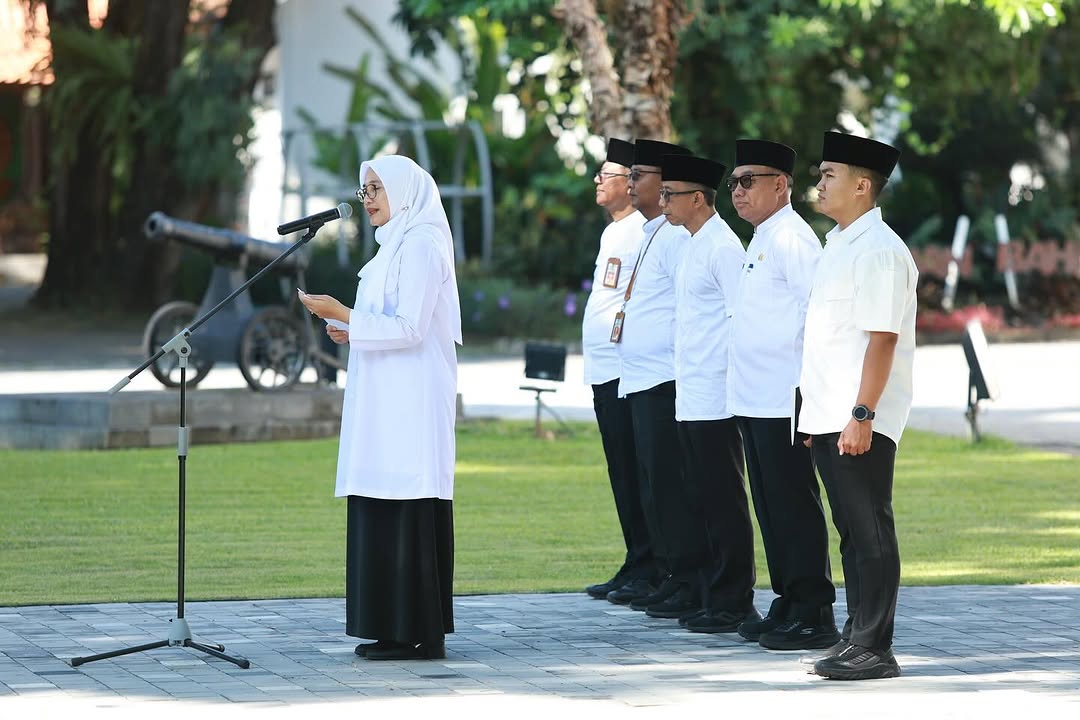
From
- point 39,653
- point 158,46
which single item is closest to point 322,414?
point 39,653

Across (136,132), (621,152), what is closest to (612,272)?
(621,152)

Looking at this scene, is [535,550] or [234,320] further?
[234,320]

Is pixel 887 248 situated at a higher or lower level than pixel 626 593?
higher

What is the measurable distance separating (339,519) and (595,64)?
6.36 m

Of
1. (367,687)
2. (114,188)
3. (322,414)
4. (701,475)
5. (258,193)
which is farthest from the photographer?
(258,193)

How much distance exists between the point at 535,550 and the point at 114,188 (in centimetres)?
2507

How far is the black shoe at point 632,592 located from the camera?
29.7 feet

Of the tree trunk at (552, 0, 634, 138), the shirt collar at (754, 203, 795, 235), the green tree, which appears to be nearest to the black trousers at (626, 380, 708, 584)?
the shirt collar at (754, 203, 795, 235)

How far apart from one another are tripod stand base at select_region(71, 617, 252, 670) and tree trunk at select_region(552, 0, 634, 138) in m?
10.2

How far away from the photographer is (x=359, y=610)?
766cm

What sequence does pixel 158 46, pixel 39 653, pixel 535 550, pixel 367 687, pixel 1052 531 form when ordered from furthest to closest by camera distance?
1. pixel 158 46
2. pixel 1052 531
3. pixel 535 550
4. pixel 39 653
5. pixel 367 687

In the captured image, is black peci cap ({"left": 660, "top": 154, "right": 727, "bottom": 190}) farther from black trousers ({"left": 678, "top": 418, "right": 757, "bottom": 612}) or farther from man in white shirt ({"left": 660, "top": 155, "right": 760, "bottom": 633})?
black trousers ({"left": 678, "top": 418, "right": 757, "bottom": 612})

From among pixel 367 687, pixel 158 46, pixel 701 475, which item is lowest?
pixel 367 687

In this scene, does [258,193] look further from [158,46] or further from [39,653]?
[39,653]
